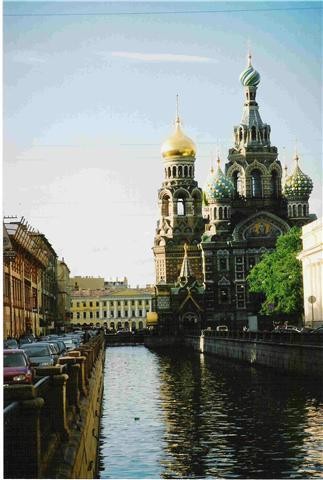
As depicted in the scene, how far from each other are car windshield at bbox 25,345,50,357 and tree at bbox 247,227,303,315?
3118 centimetres

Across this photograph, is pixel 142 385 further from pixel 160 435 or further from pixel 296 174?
pixel 296 174

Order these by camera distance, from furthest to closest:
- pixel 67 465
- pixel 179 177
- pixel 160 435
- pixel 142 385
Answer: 1. pixel 179 177
2. pixel 142 385
3. pixel 160 435
4. pixel 67 465

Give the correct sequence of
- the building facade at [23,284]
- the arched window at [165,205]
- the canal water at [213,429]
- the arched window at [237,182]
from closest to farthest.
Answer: the canal water at [213,429] < the building facade at [23,284] < the arched window at [237,182] < the arched window at [165,205]

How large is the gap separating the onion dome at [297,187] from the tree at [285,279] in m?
21.5

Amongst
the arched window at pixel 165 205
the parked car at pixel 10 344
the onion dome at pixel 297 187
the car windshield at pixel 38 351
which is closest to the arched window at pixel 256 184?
the onion dome at pixel 297 187

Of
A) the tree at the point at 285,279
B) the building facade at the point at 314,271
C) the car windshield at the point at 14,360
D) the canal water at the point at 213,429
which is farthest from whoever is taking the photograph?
the tree at the point at 285,279

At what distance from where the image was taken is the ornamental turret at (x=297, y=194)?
83.7 m

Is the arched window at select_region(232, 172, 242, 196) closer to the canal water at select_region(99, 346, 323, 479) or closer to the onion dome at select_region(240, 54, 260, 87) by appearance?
the onion dome at select_region(240, 54, 260, 87)

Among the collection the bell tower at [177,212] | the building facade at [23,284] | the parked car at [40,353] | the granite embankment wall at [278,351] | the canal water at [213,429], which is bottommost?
the canal water at [213,429]

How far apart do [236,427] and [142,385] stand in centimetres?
1211

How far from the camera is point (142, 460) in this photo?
13953 millimetres

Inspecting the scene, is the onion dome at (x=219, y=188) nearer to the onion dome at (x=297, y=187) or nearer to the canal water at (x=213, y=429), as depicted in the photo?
the onion dome at (x=297, y=187)

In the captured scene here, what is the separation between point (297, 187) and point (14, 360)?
227 feet

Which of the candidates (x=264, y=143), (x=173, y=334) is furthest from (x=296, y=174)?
(x=173, y=334)
